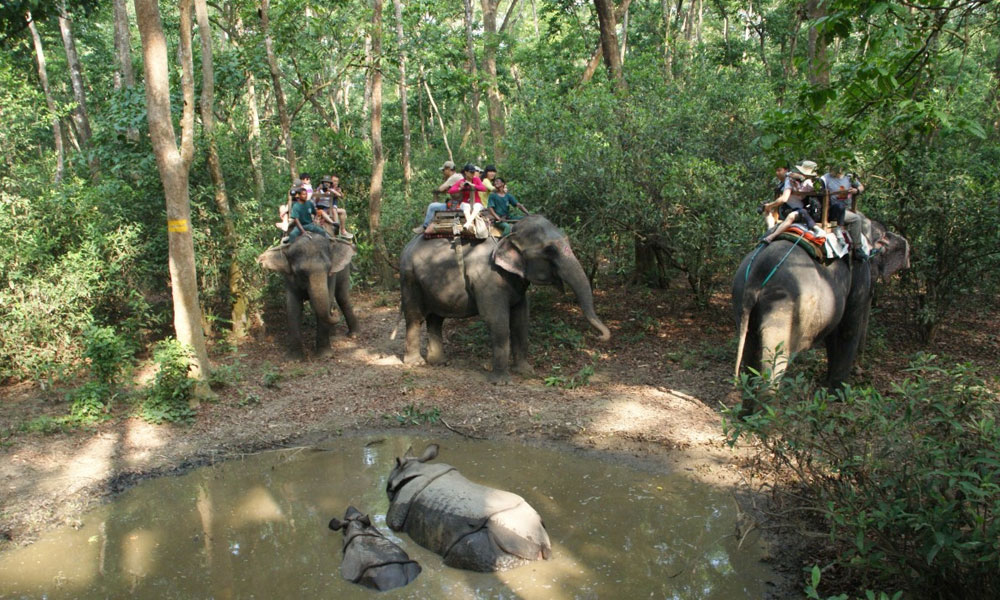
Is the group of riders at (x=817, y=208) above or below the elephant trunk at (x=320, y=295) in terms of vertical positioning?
above

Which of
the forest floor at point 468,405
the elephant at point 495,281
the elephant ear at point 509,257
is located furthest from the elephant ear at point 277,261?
the elephant ear at point 509,257

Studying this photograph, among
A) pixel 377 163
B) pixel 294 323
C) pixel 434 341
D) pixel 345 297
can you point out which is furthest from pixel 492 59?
pixel 434 341

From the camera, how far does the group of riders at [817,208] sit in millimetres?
7664

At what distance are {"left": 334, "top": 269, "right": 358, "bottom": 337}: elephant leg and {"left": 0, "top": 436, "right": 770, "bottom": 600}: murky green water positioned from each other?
4.68 meters

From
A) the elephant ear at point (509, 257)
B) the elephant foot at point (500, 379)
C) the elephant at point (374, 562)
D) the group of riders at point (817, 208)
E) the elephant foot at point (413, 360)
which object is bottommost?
the elephant foot at point (413, 360)

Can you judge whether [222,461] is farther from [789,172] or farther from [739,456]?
[789,172]

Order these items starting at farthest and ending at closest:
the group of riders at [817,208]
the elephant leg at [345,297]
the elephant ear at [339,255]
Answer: the elephant leg at [345,297] < the elephant ear at [339,255] < the group of riders at [817,208]

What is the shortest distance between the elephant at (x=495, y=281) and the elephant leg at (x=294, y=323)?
179 cm

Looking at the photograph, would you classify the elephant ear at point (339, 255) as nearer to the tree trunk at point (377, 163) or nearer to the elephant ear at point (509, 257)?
the elephant ear at point (509, 257)

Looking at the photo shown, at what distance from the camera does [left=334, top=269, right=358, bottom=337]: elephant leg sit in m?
11.8

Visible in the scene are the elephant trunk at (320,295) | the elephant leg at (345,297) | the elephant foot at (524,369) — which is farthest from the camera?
the elephant leg at (345,297)

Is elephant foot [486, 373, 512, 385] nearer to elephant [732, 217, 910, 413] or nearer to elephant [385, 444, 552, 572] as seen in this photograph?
elephant [732, 217, 910, 413]

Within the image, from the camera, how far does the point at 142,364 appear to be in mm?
10648

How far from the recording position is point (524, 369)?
9.73 meters
